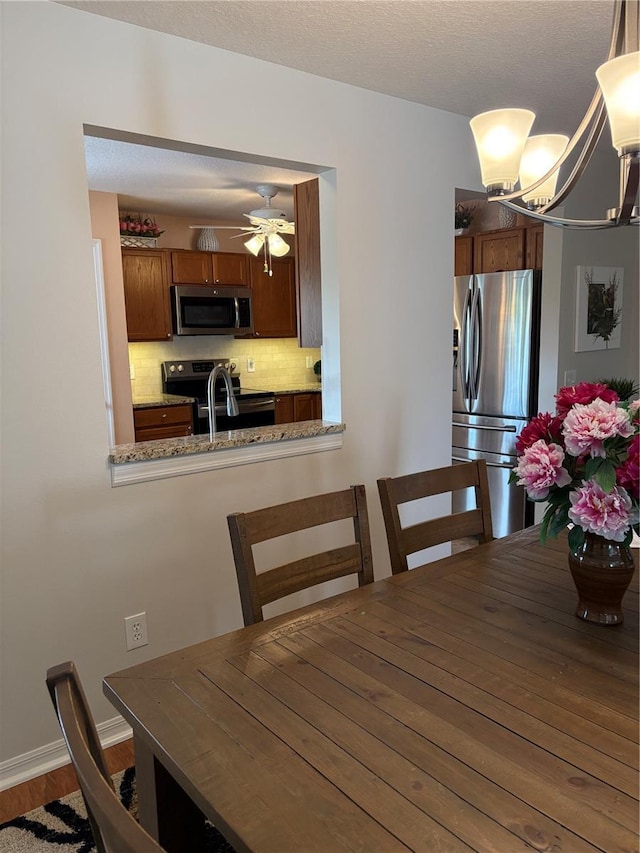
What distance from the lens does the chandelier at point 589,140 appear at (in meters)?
1.09

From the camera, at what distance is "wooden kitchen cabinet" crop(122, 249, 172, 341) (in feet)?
15.6

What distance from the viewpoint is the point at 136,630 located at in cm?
218

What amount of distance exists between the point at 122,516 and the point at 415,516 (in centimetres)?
141

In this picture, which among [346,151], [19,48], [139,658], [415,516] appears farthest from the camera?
[415,516]

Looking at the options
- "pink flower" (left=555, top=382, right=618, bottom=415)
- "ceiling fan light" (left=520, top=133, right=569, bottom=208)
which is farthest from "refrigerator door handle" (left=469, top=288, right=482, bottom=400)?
"pink flower" (left=555, top=382, right=618, bottom=415)

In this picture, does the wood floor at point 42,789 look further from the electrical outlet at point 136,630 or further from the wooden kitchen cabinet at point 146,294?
the wooden kitchen cabinet at point 146,294

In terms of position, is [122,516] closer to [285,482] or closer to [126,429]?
[285,482]

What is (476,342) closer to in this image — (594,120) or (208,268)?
(208,268)

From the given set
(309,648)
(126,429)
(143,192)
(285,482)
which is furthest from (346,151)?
(126,429)

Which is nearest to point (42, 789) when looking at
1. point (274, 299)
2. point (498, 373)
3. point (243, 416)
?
point (498, 373)

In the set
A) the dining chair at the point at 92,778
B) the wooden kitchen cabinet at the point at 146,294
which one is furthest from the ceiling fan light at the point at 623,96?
the wooden kitchen cabinet at the point at 146,294

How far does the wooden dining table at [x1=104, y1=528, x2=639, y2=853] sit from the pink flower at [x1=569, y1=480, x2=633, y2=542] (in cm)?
25

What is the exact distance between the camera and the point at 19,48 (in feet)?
5.76

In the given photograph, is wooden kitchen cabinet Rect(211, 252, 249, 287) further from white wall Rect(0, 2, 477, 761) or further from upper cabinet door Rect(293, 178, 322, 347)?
white wall Rect(0, 2, 477, 761)
